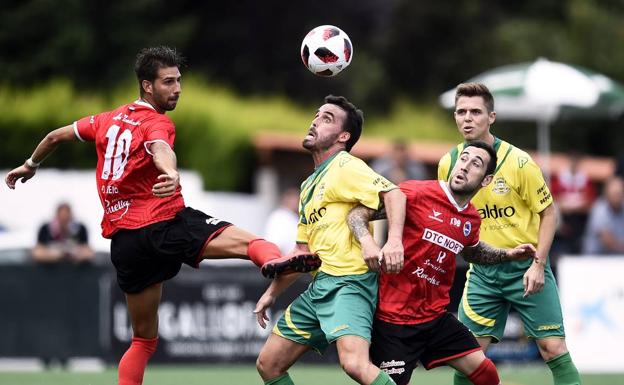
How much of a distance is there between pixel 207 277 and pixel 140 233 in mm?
6648

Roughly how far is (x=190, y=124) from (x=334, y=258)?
1820cm

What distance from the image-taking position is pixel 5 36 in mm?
33250

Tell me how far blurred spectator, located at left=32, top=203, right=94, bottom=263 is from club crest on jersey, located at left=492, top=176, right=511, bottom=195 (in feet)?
24.3

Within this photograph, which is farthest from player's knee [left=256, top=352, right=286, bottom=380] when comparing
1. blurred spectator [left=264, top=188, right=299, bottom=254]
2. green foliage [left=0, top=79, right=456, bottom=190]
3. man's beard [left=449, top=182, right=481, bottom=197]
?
green foliage [left=0, top=79, right=456, bottom=190]

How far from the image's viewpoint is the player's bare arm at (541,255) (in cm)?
903

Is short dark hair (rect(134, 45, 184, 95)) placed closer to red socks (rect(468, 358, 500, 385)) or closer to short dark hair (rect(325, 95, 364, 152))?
short dark hair (rect(325, 95, 364, 152))

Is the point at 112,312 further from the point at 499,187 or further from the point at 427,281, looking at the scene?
the point at 427,281

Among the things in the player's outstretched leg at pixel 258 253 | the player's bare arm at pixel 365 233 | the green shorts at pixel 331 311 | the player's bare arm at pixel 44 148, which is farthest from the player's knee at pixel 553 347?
the player's bare arm at pixel 44 148

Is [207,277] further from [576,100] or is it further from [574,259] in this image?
[576,100]

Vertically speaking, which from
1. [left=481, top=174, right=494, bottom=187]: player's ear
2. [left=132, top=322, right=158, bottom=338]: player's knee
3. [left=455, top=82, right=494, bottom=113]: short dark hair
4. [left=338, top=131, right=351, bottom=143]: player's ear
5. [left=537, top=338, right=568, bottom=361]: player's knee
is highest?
[left=455, top=82, right=494, bottom=113]: short dark hair

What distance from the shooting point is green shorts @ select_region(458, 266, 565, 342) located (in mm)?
9383

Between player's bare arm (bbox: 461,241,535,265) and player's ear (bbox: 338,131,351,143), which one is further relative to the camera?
player's bare arm (bbox: 461,241,535,265)

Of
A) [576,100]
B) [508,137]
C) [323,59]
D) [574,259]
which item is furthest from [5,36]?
[323,59]

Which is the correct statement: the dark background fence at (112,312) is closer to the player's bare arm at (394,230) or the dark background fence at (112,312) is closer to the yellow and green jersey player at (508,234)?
the yellow and green jersey player at (508,234)
